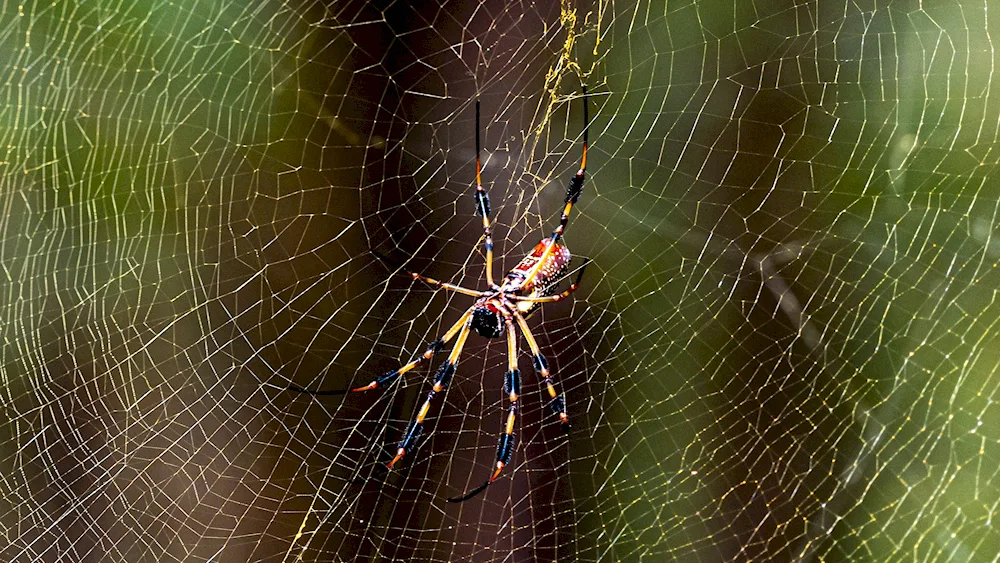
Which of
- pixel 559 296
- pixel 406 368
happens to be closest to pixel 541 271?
pixel 559 296

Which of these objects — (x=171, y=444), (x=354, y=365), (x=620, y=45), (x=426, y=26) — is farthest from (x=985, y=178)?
(x=171, y=444)

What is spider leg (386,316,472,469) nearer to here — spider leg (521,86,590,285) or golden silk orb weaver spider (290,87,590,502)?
golden silk orb weaver spider (290,87,590,502)

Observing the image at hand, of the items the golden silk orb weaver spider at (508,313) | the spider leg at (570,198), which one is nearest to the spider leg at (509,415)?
the golden silk orb weaver spider at (508,313)

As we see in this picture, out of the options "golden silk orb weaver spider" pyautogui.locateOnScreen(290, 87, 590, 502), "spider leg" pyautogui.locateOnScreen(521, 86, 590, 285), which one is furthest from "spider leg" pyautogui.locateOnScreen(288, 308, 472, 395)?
"spider leg" pyautogui.locateOnScreen(521, 86, 590, 285)

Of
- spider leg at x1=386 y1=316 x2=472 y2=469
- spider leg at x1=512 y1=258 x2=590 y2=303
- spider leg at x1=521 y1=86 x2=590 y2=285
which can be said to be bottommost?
spider leg at x1=386 y1=316 x2=472 y2=469

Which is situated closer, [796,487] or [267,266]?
[267,266]

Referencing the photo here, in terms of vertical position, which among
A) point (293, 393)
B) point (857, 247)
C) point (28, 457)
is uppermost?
A: point (857, 247)

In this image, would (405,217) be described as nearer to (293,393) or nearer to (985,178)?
(293,393)
